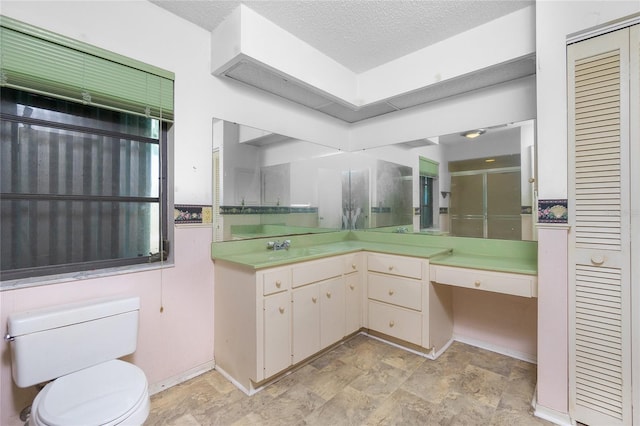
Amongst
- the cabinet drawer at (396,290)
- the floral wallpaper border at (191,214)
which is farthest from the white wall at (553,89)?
the floral wallpaper border at (191,214)

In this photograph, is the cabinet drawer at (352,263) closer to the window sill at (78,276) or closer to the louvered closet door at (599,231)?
the window sill at (78,276)

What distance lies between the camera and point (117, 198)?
5.94 ft

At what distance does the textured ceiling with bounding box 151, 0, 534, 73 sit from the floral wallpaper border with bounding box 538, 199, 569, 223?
4.36ft

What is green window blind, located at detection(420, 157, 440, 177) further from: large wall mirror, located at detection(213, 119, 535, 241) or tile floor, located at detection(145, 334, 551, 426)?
tile floor, located at detection(145, 334, 551, 426)

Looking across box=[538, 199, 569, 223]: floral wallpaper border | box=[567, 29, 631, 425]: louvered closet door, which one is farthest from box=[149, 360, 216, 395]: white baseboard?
box=[538, 199, 569, 223]: floral wallpaper border

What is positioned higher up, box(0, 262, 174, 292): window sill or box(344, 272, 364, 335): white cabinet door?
box(0, 262, 174, 292): window sill

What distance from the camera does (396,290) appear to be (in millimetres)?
2408

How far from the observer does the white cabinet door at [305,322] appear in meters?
2.05

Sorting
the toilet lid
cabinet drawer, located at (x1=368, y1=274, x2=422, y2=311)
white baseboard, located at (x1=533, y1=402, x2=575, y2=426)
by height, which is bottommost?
white baseboard, located at (x1=533, y1=402, x2=575, y2=426)

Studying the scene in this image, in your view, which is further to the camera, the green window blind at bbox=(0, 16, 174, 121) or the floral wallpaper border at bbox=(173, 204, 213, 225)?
the floral wallpaper border at bbox=(173, 204, 213, 225)

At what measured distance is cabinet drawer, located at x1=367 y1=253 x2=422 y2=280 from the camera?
2.28 meters

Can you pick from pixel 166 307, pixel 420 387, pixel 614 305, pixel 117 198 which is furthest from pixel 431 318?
pixel 117 198

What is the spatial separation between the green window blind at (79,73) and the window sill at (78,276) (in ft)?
3.20

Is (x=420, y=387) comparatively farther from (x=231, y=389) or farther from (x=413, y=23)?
(x=413, y=23)
